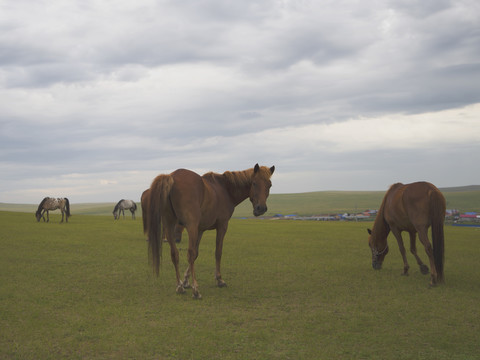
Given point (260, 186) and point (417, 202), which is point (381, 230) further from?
point (260, 186)

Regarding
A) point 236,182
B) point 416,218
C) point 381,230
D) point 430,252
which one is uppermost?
point 236,182

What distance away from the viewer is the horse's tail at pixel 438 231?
9.07 meters

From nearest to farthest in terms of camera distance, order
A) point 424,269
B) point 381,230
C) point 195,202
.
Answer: point 195,202, point 424,269, point 381,230

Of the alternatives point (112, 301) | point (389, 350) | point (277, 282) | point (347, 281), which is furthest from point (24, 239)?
point (389, 350)

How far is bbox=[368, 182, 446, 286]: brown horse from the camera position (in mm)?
9148

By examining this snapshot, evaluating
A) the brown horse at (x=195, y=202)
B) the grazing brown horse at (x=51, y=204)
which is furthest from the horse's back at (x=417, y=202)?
the grazing brown horse at (x=51, y=204)

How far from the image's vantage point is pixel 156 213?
25.5ft

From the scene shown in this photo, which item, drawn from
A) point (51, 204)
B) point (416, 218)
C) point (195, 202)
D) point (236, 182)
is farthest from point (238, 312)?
point (51, 204)

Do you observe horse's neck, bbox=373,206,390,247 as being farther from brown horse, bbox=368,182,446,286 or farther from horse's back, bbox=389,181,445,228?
horse's back, bbox=389,181,445,228

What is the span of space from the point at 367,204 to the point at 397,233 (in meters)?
114

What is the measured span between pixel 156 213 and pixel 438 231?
261 inches

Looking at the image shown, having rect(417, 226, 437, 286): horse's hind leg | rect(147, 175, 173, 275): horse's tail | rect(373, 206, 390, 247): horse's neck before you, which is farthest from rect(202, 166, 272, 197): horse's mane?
rect(373, 206, 390, 247): horse's neck

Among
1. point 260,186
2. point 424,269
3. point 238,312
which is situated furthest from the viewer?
point 424,269

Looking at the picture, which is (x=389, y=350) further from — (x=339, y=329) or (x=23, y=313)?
(x=23, y=313)
